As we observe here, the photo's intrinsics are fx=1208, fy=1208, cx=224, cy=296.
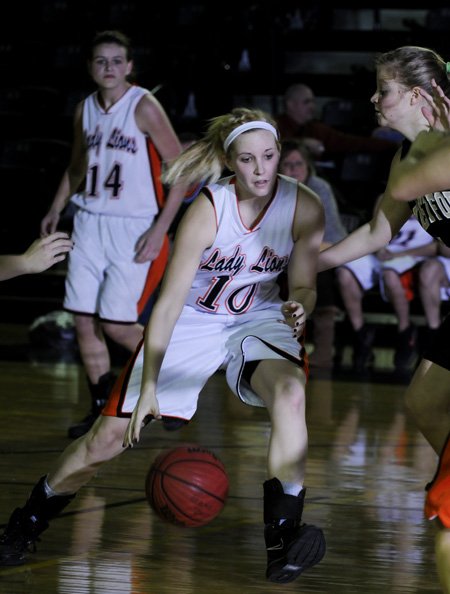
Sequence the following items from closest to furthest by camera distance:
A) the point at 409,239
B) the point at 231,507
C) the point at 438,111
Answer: the point at 438,111, the point at 231,507, the point at 409,239

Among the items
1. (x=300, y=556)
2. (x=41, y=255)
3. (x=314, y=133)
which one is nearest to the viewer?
(x=300, y=556)

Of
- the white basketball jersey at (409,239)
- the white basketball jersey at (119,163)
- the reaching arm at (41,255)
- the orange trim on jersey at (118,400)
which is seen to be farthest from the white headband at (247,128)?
the white basketball jersey at (409,239)

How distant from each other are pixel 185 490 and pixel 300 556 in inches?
23.6

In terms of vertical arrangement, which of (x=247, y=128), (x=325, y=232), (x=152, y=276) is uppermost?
(x=247, y=128)

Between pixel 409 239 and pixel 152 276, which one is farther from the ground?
pixel 152 276

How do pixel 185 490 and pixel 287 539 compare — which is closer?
pixel 287 539

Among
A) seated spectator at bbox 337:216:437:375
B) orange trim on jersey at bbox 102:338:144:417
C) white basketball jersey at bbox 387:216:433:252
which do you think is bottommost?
seated spectator at bbox 337:216:437:375

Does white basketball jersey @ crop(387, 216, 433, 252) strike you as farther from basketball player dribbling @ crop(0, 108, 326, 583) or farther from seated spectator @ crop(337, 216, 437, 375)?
basketball player dribbling @ crop(0, 108, 326, 583)

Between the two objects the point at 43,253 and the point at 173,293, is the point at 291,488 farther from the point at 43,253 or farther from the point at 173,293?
the point at 43,253

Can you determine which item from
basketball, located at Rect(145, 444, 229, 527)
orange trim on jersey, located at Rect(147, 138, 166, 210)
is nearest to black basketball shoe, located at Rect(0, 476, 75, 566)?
basketball, located at Rect(145, 444, 229, 527)

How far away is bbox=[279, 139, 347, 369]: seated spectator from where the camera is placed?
299 inches

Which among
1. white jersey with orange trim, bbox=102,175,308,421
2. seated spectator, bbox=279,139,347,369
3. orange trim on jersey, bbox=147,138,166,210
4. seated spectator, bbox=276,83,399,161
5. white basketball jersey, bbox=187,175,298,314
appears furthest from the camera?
seated spectator, bbox=276,83,399,161

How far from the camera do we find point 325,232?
8.09 m

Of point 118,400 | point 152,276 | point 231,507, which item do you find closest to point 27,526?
point 118,400
